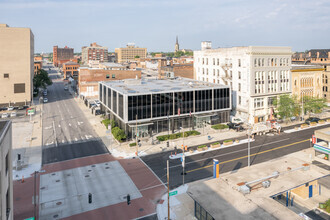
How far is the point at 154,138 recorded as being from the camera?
170 ft

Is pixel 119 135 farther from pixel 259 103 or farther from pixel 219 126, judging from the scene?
pixel 259 103

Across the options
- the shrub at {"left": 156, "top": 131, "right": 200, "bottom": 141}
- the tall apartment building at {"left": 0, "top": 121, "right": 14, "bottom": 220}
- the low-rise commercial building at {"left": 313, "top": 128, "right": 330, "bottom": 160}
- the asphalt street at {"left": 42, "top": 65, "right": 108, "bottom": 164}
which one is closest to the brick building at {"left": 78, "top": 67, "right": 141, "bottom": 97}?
the asphalt street at {"left": 42, "top": 65, "right": 108, "bottom": 164}

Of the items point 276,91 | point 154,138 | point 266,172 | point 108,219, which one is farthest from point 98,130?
point 276,91

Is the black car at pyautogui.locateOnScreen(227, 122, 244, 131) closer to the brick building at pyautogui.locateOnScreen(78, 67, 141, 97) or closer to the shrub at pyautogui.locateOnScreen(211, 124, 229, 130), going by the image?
the shrub at pyautogui.locateOnScreen(211, 124, 229, 130)

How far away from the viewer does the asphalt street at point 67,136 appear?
44.8m

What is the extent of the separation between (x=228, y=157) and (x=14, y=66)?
8234 centimetres

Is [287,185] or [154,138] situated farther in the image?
[154,138]

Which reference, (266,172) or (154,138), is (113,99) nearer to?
(154,138)

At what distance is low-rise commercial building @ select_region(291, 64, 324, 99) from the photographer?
71.6 metres

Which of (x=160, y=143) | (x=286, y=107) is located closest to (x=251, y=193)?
(x=160, y=143)

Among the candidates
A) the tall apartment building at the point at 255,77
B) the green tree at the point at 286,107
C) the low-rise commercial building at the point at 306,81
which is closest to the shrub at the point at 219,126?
the tall apartment building at the point at 255,77

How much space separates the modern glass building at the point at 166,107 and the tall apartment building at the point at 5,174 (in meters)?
28.8

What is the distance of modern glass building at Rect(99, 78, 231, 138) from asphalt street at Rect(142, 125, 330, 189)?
36.2 feet

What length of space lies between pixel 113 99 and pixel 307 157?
41.4m
